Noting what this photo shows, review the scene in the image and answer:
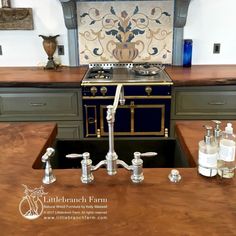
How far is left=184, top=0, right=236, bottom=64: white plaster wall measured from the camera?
309 centimetres

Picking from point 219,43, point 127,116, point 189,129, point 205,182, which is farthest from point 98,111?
point 205,182

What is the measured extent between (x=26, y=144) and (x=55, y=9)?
206cm

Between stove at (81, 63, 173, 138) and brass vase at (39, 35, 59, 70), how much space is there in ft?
1.65

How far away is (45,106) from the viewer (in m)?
2.73

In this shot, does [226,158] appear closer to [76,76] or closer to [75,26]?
[76,76]

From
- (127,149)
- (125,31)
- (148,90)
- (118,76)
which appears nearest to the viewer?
(127,149)

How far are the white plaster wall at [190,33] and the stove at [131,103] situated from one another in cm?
66

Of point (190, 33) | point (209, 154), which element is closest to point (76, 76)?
point (190, 33)

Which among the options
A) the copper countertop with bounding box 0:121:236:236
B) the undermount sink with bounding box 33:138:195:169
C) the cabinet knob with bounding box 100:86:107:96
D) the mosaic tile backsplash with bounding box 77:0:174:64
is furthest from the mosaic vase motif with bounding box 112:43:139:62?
the copper countertop with bounding box 0:121:236:236

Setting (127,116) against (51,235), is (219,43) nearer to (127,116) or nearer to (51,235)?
(127,116)

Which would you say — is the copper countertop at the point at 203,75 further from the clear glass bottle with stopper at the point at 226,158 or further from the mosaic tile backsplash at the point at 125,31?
the clear glass bottle with stopper at the point at 226,158

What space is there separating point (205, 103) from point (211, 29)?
0.90m

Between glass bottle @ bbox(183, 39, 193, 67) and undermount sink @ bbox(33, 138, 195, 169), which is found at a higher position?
glass bottle @ bbox(183, 39, 193, 67)

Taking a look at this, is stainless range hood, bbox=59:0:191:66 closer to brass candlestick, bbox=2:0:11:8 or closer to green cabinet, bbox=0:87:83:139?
brass candlestick, bbox=2:0:11:8
